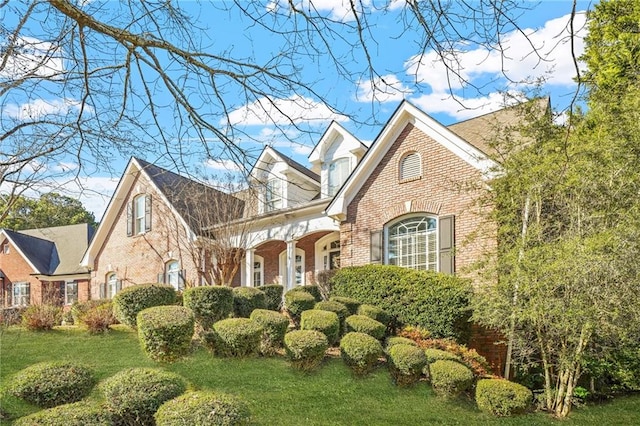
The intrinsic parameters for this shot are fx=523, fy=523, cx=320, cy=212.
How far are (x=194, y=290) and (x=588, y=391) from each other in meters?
7.81

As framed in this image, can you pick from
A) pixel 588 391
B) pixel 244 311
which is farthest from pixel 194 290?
pixel 588 391

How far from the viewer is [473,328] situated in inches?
413

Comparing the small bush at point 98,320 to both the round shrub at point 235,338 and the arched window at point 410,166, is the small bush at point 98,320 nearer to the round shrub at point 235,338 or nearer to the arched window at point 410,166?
the round shrub at point 235,338

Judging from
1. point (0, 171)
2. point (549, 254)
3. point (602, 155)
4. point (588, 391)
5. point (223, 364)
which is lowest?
point (588, 391)

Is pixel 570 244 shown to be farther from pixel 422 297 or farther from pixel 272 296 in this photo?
pixel 272 296

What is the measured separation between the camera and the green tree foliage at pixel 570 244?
7422 millimetres

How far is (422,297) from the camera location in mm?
10078

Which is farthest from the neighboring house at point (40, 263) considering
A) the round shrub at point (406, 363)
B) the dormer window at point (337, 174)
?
the round shrub at point (406, 363)

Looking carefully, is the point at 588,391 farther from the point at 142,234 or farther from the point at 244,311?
the point at 142,234

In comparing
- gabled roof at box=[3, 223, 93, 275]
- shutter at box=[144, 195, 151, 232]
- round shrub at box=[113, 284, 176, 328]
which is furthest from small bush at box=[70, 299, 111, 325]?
gabled roof at box=[3, 223, 93, 275]

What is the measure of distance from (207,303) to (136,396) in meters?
3.54

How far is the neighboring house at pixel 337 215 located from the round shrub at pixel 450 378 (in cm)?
303

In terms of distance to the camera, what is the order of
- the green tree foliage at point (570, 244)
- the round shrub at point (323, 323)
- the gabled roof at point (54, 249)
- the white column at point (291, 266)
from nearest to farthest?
the green tree foliage at point (570, 244)
the round shrub at point (323, 323)
the white column at point (291, 266)
the gabled roof at point (54, 249)

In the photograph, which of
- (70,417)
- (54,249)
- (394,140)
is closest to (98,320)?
(70,417)
